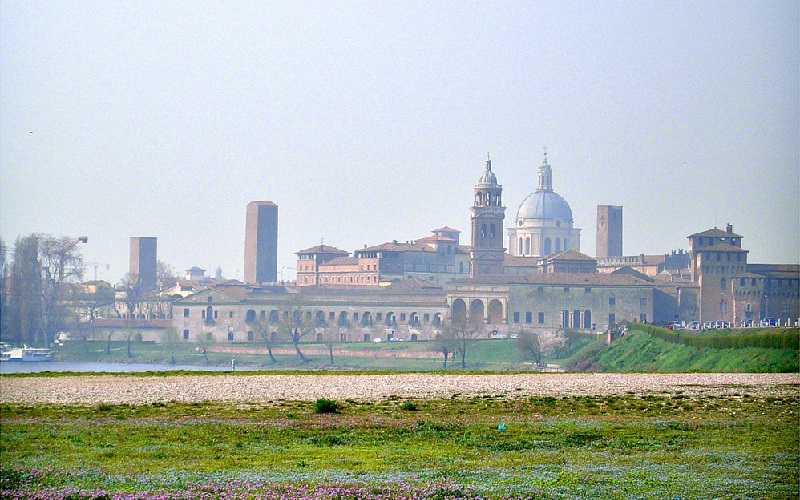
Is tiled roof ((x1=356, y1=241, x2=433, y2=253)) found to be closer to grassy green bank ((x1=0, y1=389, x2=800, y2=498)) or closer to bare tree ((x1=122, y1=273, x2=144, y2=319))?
bare tree ((x1=122, y1=273, x2=144, y2=319))

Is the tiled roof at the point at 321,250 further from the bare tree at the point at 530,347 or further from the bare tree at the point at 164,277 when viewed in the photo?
the bare tree at the point at 530,347

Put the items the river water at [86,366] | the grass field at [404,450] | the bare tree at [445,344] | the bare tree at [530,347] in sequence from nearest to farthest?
the grass field at [404,450] < the bare tree at [530,347] < the bare tree at [445,344] < the river water at [86,366]

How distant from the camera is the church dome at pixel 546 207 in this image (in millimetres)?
121062

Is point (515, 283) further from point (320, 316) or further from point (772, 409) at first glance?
point (772, 409)

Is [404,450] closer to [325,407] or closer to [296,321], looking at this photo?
[325,407]

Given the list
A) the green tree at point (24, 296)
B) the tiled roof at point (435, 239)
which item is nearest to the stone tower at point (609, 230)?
the tiled roof at point (435, 239)

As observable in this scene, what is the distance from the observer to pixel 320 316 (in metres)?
79.7

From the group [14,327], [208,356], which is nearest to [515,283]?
[208,356]

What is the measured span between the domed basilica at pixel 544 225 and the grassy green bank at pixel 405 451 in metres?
102

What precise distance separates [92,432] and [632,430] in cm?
637

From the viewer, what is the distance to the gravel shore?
20.2 meters

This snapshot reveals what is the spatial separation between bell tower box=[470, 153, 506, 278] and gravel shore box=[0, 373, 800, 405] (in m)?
65.1

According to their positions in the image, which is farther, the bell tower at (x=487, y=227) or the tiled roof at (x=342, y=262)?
the tiled roof at (x=342, y=262)

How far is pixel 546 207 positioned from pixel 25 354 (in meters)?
62.8
